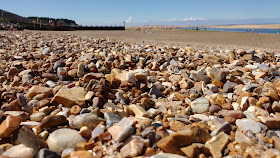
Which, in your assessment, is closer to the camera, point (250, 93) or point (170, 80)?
point (250, 93)

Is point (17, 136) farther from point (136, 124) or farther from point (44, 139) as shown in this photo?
point (136, 124)

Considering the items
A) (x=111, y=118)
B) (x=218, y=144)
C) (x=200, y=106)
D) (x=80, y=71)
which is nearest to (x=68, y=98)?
(x=111, y=118)

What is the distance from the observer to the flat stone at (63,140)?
187cm

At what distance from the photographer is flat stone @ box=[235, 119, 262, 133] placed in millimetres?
2202

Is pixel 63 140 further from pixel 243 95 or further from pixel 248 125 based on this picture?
pixel 243 95

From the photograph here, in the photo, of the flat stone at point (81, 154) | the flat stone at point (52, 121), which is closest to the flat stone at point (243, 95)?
the flat stone at point (81, 154)

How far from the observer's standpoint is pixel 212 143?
6.34ft

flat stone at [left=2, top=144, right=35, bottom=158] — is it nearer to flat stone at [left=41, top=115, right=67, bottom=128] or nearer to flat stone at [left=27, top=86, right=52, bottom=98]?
flat stone at [left=41, top=115, right=67, bottom=128]

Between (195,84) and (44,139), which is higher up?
(195,84)

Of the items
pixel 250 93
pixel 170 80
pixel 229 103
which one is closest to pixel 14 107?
pixel 170 80

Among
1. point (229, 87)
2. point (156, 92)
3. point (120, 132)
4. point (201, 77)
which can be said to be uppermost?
point (201, 77)

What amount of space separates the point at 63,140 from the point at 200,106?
1851 millimetres

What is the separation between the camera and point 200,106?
287 centimetres

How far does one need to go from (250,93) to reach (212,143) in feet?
4.85
